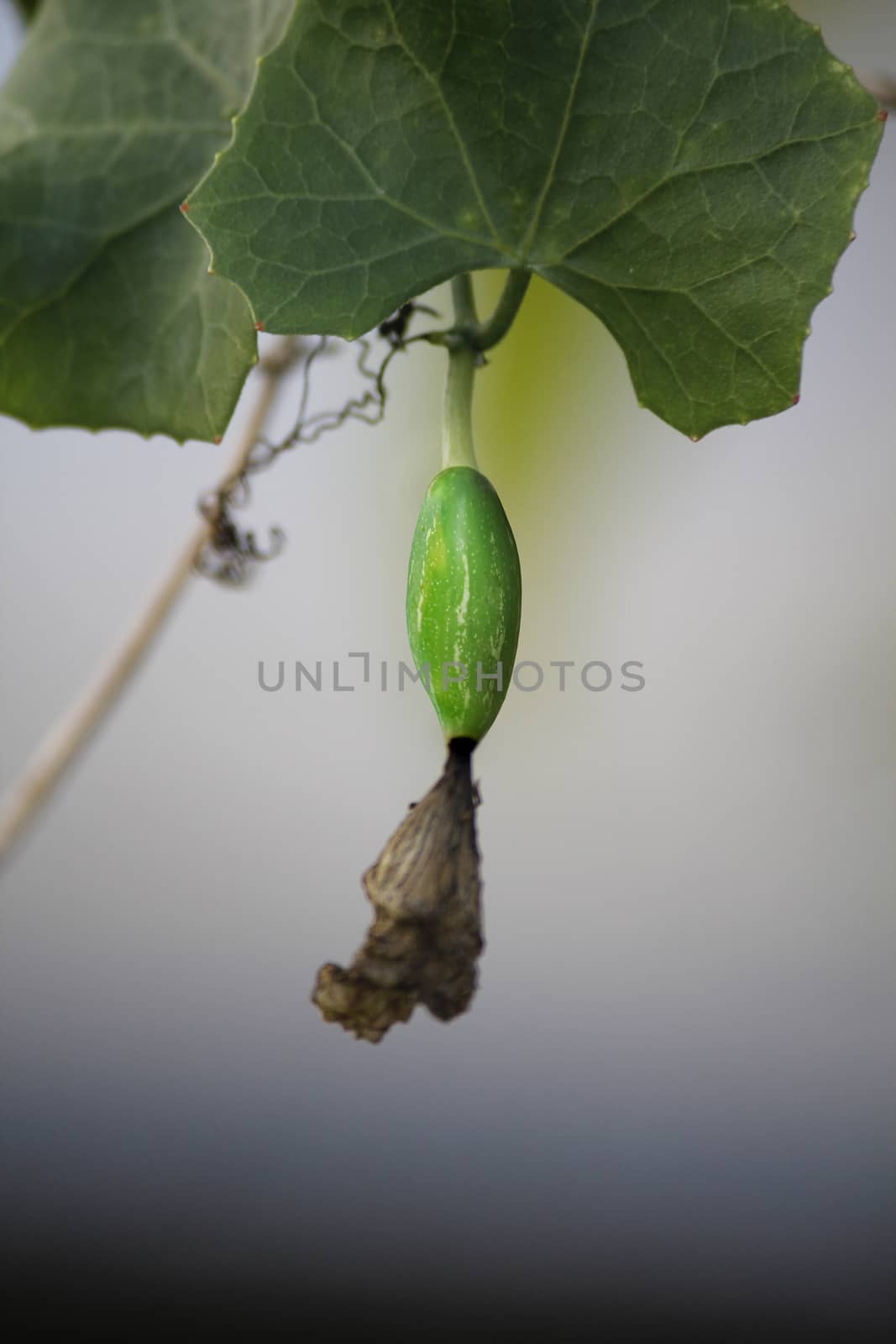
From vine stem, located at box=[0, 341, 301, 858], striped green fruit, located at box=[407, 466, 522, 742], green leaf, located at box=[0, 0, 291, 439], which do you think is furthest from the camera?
vine stem, located at box=[0, 341, 301, 858]

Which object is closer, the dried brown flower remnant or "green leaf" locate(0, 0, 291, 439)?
the dried brown flower remnant

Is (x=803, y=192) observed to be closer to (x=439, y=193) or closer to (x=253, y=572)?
(x=439, y=193)

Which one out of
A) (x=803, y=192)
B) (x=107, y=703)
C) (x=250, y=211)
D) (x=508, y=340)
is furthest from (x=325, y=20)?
(x=508, y=340)

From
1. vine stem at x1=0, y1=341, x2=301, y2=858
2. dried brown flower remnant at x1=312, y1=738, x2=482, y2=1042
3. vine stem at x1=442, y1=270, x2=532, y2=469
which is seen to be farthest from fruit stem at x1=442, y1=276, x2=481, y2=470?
vine stem at x1=0, y1=341, x2=301, y2=858

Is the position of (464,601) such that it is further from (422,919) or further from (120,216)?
(120,216)

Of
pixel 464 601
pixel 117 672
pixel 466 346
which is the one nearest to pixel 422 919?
pixel 464 601

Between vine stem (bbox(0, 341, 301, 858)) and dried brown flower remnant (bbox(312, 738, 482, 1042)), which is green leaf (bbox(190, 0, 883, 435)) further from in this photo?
vine stem (bbox(0, 341, 301, 858))
